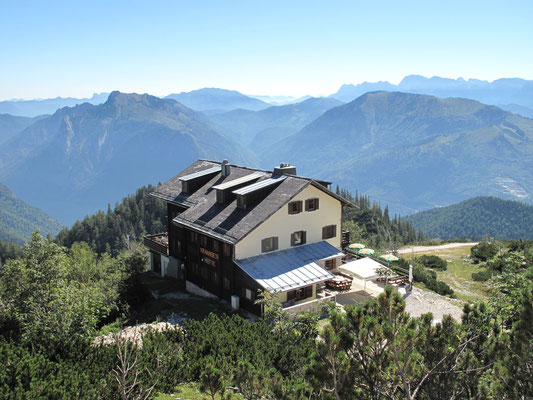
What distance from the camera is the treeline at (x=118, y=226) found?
479 ft

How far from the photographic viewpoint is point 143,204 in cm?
16238

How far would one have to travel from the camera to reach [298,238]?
118ft

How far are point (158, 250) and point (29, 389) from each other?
91.0ft

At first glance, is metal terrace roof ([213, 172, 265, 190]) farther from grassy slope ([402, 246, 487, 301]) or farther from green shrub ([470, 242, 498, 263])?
green shrub ([470, 242, 498, 263])

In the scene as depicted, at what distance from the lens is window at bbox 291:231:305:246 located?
117 feet

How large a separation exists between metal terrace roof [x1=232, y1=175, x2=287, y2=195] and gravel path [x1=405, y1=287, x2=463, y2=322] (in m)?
13.6

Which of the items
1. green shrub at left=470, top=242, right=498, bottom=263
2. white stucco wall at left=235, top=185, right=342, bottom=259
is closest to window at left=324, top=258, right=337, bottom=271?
white stucco wall at left=235, top=185, right=342, bottom=259

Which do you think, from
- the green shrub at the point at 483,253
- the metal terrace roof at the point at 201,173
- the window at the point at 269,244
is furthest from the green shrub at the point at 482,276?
the metal terrace roof at the point at 201,173

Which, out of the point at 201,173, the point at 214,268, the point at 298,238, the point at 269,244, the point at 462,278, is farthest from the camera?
the point at 462,278

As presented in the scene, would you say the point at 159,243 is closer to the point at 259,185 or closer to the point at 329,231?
the point at 259,185

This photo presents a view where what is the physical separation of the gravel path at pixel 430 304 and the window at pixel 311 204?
10172 mm

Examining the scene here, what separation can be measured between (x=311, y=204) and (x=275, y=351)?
17.5 meters

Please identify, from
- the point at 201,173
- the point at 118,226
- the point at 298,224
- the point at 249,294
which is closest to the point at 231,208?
the point at 298,224

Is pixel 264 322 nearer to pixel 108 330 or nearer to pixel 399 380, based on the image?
pixel 108 330
